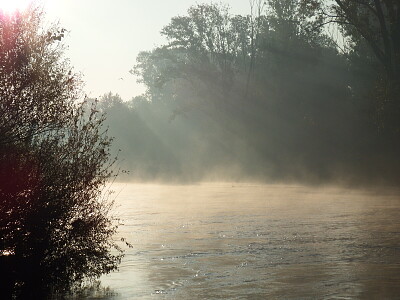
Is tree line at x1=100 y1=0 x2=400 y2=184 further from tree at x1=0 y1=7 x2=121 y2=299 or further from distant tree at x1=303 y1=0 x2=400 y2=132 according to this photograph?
tree at x1=0 y1=7 x2=121 y2=299

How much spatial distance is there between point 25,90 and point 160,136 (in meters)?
78.7

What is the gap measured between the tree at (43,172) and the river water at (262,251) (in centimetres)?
181

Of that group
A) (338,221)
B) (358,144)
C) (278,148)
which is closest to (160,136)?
(278,148)

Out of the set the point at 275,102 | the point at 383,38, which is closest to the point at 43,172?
the point at 383,38

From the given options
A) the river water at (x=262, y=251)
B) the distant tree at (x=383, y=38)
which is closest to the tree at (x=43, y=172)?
the river water at (x=262, y=251)

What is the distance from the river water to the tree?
71.4 inches

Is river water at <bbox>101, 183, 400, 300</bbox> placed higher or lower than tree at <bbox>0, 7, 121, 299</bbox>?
lower

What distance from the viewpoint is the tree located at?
632 inches

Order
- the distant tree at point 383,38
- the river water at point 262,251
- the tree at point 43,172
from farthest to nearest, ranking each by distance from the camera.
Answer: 1. the distant tree at point 383,38
2. the river water at point 262,251
3. the tree at point 43,172

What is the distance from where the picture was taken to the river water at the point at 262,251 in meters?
18.6

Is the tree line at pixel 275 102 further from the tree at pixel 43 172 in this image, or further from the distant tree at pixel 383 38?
the tree at pixel 43 172

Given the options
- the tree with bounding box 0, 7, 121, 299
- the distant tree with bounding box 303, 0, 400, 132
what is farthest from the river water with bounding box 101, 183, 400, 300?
the distant tree with bounding box 303, 0, 400, 132

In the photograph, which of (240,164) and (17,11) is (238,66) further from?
(17,11)

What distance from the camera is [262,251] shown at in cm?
2516
